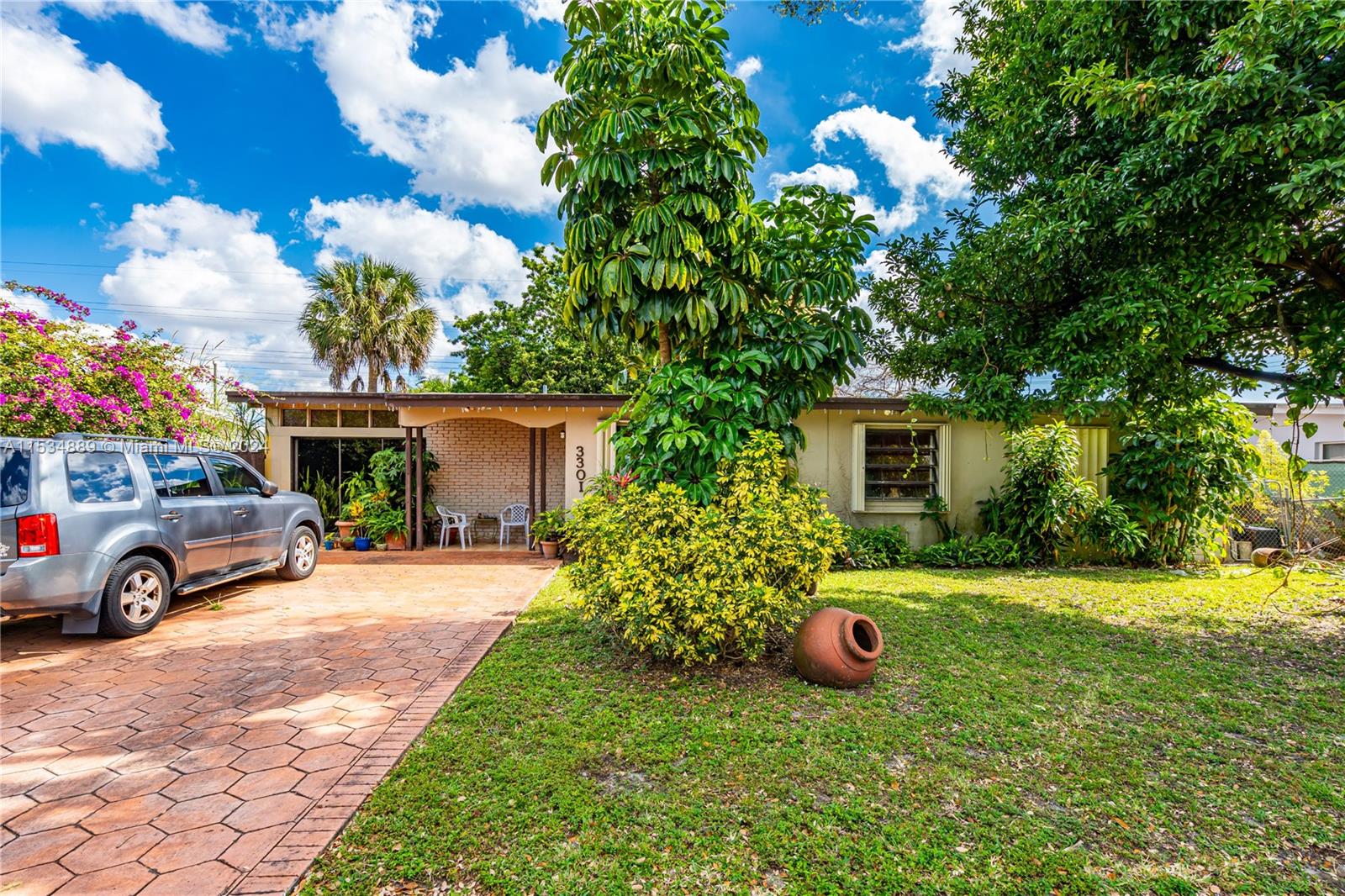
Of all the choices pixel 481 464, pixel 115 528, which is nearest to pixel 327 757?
pixel 115 528

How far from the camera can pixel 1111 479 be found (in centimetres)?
872

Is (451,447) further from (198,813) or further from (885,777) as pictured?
(885,777)

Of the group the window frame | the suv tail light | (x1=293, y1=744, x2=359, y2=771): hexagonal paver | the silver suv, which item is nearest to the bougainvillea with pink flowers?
the silver suv

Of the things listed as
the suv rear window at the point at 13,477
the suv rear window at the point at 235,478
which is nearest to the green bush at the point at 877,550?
the suv rear window at the point at 235,478

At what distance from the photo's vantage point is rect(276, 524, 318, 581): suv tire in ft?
23.2

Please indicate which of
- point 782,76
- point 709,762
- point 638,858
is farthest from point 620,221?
point 782,76

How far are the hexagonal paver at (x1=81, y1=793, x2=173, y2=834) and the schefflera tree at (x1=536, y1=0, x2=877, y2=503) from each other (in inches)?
123

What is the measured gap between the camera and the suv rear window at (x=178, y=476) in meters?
5.21

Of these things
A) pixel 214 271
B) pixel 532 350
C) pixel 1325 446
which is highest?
pixel 214 271

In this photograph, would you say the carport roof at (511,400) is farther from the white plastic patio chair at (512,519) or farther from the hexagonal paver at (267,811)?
the hexagonal paver at (267,811)

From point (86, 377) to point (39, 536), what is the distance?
3.30m

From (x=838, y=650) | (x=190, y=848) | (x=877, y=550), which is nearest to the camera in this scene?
(x=190, y=848)

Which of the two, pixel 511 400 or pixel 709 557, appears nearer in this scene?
pixel 709 557

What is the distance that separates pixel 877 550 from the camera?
328 inches
